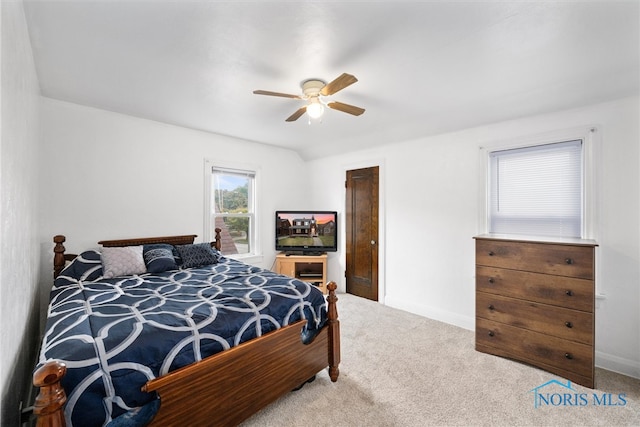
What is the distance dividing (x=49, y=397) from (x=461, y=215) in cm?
352

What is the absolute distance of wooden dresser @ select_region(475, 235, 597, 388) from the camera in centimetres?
213

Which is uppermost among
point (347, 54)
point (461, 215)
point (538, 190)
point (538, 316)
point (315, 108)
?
point (347, 54)

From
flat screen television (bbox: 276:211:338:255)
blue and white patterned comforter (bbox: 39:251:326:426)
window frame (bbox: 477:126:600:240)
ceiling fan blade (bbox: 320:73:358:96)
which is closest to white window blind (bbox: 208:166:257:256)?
flat screen television (bbox: 276:211:338:255)

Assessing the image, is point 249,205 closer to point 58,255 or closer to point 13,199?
point 58,255

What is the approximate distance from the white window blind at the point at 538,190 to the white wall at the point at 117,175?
338cm

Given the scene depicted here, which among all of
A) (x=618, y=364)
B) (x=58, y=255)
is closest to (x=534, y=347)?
(x=618, y=364)

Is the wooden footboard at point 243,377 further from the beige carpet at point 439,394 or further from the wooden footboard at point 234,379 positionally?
the beige carpet at point 439,394

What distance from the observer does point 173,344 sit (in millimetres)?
1414

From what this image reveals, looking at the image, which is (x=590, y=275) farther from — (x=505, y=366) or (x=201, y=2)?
(x=201, y=2)

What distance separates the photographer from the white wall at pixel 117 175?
2.70 metres

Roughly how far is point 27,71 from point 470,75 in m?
3.02

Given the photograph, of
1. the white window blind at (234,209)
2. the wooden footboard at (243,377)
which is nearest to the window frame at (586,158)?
the wooden footboard at (243,377)

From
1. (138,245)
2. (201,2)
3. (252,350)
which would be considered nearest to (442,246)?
(252,350)

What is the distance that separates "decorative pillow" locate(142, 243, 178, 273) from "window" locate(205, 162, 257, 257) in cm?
86
